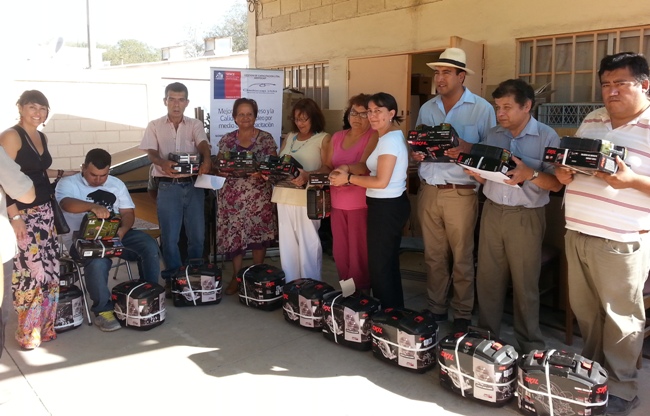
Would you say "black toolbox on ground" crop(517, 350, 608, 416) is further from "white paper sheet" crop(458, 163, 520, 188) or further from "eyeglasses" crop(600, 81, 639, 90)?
"eyeglasses" crop(600, 81, 639, 90)

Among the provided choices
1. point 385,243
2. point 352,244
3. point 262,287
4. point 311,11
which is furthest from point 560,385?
point 311,11

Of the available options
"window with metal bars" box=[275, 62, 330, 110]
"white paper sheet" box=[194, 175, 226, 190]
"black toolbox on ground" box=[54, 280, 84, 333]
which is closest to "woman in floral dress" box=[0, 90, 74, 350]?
"black toolbox on ground" box=[54, 280, 84, 333]

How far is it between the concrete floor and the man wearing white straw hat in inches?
18.1

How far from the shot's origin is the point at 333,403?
2922mm

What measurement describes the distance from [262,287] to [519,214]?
201cm

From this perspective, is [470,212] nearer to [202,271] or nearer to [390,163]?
[390,163]

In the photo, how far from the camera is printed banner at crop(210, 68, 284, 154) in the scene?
6.29 metres

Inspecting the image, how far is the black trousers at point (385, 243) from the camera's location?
3.65 m

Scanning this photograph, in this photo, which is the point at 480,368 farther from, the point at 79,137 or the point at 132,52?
the point at 132,52

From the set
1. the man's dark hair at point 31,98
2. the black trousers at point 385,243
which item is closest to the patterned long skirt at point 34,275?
the man's dark hair at point 31,98

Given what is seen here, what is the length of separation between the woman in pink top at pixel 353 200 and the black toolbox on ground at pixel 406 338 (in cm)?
73

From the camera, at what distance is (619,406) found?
8.96 ft

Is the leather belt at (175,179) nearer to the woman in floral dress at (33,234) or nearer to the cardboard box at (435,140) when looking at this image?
the woman in floral dress at (33,234)

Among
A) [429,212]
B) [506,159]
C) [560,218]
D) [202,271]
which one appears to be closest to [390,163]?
[429,212]
